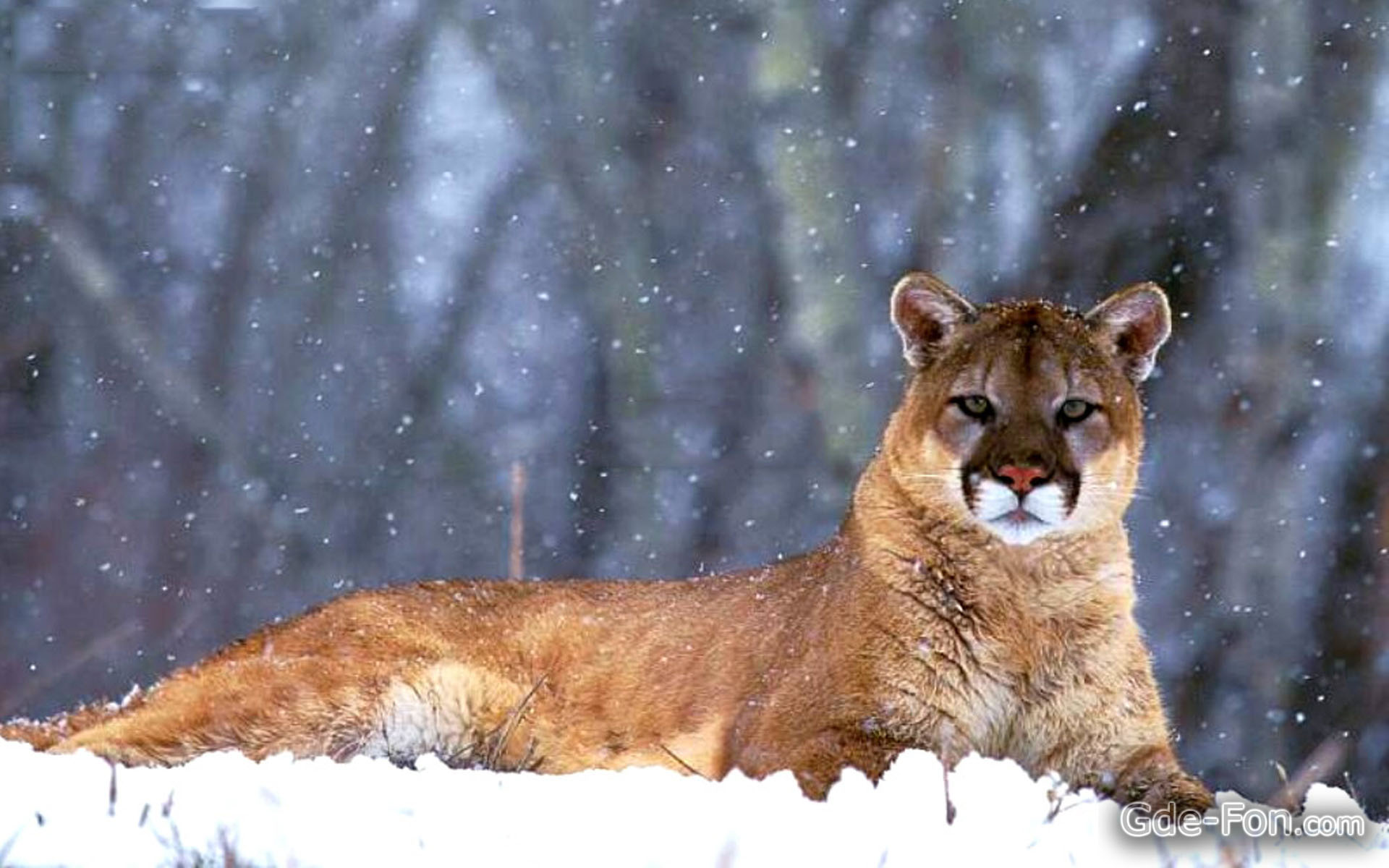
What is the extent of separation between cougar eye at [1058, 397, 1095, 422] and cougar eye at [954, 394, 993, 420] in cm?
22

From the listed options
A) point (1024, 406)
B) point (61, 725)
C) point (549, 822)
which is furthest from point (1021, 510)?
point (61, 725)

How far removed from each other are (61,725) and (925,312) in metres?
3.01

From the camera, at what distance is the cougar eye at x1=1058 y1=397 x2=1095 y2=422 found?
6914 mm

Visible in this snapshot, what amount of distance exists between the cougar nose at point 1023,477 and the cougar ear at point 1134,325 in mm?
762

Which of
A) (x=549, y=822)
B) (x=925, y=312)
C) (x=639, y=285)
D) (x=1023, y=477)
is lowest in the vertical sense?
(x=549, y=822)

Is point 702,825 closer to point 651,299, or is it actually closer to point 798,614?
point 798,614

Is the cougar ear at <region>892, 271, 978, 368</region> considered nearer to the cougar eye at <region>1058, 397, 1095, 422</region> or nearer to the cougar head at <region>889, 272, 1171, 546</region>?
the cougar head at <region>889, 272, 1171, 546</region>

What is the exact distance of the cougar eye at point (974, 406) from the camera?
6918 mm

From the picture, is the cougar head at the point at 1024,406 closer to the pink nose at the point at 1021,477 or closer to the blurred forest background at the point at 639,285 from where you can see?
the pink nose at the point at 1021,477

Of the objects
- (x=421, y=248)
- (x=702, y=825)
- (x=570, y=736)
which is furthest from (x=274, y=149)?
(x=702, y=825)

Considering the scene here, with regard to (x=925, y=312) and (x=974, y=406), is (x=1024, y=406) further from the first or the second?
(x=925, y=312)

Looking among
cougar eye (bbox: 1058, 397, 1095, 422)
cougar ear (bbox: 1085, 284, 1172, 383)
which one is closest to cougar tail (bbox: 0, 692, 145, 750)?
cougar eye (bbox: 1058, 397, 1095, 422)

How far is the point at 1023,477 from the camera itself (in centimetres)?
663

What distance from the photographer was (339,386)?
49.9 feet
